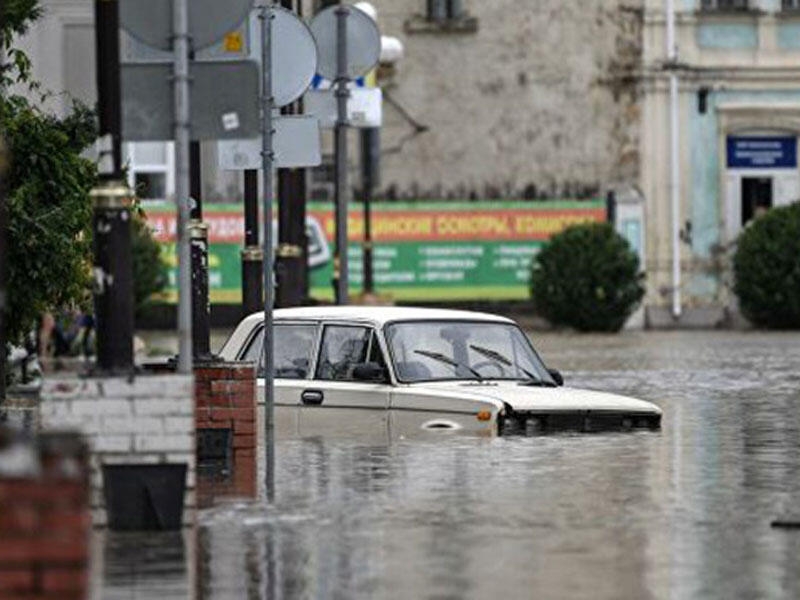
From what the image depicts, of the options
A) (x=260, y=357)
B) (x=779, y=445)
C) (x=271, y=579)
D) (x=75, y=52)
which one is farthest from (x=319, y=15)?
(x=271, y=579)

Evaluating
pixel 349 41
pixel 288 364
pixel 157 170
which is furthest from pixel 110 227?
pixel 157 170

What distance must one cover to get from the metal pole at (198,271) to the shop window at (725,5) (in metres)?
35.7

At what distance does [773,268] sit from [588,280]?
2883mm

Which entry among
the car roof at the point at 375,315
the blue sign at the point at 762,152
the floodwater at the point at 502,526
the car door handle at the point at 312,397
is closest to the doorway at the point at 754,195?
the blue sign at the point at 762,152

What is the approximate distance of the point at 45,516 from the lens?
28.5 ft

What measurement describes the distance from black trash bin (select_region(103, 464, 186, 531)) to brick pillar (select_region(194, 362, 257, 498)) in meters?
3.87

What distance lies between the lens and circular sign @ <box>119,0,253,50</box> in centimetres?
1434

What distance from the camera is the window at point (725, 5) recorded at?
5456 cm

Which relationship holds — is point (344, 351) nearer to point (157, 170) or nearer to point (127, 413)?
point (127, 413)

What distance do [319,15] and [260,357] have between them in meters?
4.95

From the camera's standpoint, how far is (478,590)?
458 inches

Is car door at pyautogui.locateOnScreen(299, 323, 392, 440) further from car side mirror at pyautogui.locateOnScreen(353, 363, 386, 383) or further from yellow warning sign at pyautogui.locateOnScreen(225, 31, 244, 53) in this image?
yellow warning sign at pyautogui.locateOnScreen(225, 31, 244, 53)

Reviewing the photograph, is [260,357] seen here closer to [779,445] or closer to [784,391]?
[779,445]

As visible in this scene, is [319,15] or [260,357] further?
[319,15]
